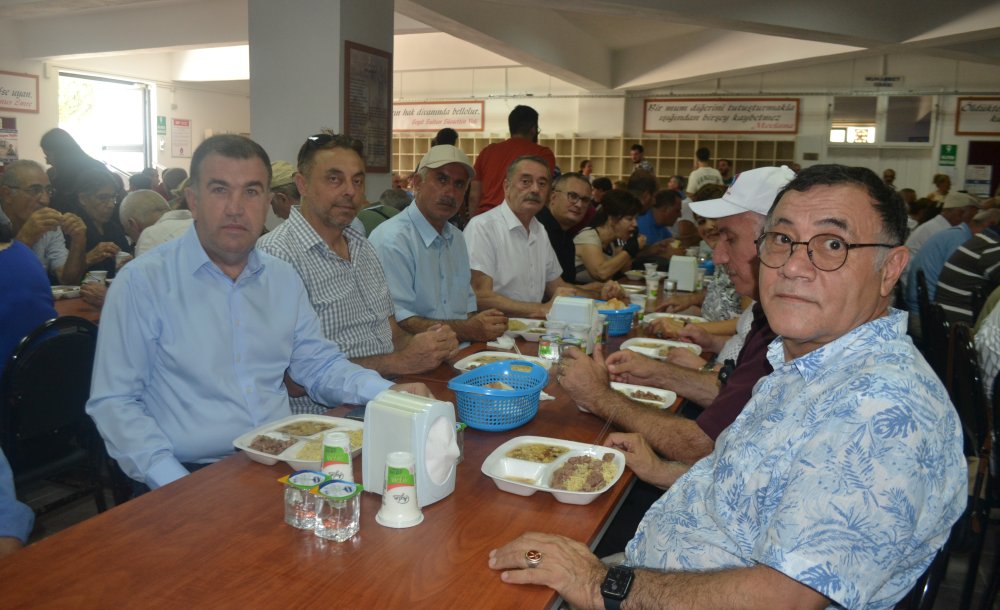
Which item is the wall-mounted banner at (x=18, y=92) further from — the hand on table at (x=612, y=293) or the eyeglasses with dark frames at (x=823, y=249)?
the eyeglasses with dark frames at (x=823, y=249)

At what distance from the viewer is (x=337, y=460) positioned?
1596 millimetres

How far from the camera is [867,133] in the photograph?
13.2 meters

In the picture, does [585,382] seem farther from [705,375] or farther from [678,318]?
[678,318]

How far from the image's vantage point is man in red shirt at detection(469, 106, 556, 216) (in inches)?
221

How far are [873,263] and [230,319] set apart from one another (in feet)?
5.34

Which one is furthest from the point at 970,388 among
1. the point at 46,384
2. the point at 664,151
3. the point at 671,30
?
the point at 664,151

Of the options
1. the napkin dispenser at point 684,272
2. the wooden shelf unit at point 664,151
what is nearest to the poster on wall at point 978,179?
the wooden shelf unit at point 664,151

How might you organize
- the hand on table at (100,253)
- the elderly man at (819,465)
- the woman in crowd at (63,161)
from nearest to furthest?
the elderly man at (819,465) < the hand on table at (100,253) < the woman in crowd at (63,161)

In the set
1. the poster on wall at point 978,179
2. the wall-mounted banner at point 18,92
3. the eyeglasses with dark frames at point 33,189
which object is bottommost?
the eyeglasses with dark frames at point 33,189

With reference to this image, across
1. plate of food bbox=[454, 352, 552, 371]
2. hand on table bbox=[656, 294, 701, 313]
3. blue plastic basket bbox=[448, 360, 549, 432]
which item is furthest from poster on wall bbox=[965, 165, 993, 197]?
blue plastic basket bbox=[448, 360, 549, 432]

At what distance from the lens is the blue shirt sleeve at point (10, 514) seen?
5.41 ft

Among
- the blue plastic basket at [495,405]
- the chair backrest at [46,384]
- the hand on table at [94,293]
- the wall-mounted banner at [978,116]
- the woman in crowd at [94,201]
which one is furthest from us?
the wall-mounted banner at [978,116]

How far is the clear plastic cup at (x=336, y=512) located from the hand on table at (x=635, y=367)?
1.36 meters

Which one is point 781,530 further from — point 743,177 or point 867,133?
point 867,133
